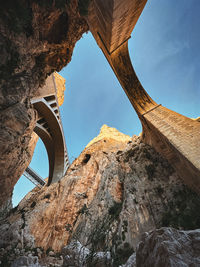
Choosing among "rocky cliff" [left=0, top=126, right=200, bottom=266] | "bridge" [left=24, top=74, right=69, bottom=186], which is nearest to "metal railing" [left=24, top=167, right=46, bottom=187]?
"bridge" [left=24, top=74, right=69, bottom=186]

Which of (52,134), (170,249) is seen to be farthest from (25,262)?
(52,134)

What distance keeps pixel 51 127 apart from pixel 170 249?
48.7 feet

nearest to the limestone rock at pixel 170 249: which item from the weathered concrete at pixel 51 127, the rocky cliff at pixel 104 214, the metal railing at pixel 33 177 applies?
the rocky cliff at pixel 104 214

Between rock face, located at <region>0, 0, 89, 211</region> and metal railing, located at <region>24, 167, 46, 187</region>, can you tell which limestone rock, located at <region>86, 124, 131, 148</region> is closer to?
metal railing, located at <region>24, 167, 46, 187</region>

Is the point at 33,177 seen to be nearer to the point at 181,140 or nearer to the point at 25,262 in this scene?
the point at 25,262

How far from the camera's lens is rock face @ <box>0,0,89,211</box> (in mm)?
4633

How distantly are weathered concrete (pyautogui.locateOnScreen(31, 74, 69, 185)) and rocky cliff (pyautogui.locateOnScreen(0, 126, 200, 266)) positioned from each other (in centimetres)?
223

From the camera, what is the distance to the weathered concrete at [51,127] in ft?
40.2

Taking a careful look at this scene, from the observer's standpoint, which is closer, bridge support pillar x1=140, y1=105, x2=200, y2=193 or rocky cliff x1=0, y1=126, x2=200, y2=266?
bridge support pillar x1=140, y1=105, x2=200, y2=193

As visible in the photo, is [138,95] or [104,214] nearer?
[138,95]

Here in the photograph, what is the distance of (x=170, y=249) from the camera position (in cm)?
199

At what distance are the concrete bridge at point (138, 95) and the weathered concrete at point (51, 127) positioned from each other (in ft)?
23.5

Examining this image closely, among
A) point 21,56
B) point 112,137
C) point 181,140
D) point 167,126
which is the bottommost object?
point 181,140

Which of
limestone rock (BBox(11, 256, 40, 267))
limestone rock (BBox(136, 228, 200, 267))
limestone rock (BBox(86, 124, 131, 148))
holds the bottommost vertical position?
limestone rock (BBox(136, 228, 200, 267))
